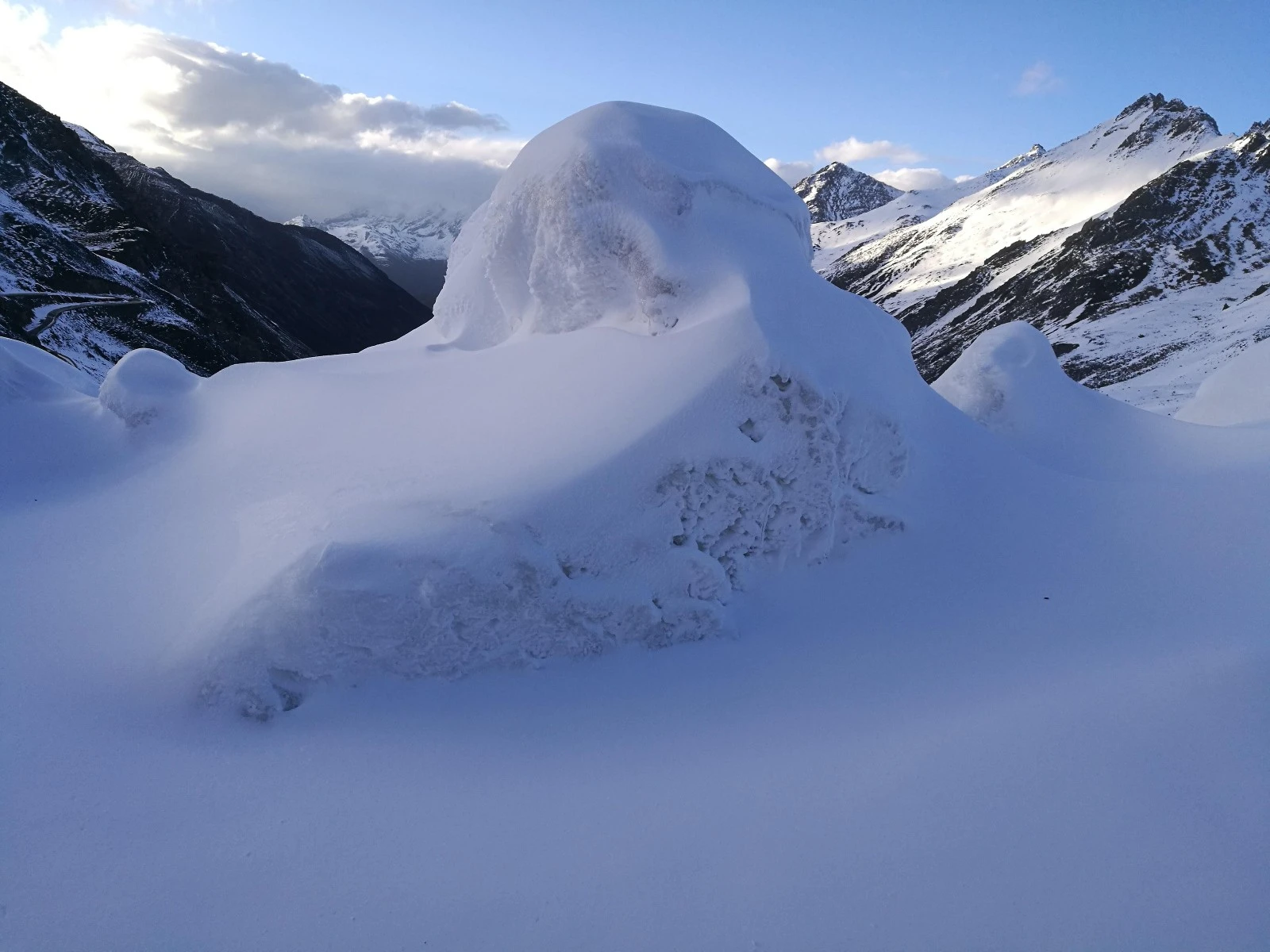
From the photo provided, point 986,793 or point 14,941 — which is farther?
point 986,793

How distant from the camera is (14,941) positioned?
14.9 ft

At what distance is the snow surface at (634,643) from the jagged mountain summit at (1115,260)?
29541 mm

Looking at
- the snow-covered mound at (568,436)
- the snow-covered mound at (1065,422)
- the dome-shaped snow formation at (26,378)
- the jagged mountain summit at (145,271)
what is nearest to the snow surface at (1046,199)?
the jagged mountain summit at (145,271)

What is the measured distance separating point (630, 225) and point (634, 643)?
215 inches

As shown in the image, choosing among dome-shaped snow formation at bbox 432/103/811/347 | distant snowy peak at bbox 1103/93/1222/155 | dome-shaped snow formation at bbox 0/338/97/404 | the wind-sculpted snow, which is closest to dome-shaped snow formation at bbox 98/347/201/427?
dome-shaped snow formation at bbox 0/338/97/404

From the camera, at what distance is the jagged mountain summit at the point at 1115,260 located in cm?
5802

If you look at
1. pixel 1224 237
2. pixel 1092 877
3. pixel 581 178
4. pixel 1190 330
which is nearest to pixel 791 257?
pixel 581 178

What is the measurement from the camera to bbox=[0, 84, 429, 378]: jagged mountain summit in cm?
3803

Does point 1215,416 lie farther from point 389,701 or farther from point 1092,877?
point 389,701

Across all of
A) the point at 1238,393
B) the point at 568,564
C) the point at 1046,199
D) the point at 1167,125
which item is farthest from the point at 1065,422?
the point at 1167,125

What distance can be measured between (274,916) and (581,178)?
28.1 feet

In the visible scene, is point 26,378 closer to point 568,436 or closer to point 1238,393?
point 568,436

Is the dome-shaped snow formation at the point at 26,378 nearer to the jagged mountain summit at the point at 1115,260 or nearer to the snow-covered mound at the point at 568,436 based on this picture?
the snow-covered mound at the point at 568,436

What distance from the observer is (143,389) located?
11602mm
